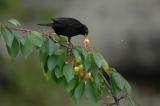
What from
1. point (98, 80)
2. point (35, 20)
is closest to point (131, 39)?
point (35, 20)

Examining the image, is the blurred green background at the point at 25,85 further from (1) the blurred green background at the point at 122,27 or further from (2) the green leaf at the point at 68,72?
(2) the green leaf at the point at 68,72

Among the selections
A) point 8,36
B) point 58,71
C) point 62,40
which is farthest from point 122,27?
point 8,36

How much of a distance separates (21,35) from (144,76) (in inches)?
215

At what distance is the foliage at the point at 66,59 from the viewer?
287cm

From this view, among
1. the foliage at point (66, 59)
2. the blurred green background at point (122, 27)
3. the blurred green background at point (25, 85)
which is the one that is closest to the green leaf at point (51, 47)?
the foliage at point (66, 59)

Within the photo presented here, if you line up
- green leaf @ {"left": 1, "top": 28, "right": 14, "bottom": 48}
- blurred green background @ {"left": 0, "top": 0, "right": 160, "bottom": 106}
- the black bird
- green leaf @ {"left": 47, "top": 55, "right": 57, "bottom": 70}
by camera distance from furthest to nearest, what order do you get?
blurred green background @ {"left": 0, "top": 0, "right": 160, "bottom": 106} → the black bird → green leaf @ {"left": 47, "top": 55, "right": 57, "bottom": 70} → green leaf @ {"left": 1, "top": 28, "right": 14, "bottom": 48}

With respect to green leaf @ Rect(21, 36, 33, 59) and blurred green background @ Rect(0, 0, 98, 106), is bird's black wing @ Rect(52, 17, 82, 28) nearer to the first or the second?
green leaf @ Rect(21, 36, 33, 59)

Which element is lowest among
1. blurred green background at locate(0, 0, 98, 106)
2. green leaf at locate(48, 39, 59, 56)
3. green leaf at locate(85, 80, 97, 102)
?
blurred green background at locate(0, 0, 98, 106)

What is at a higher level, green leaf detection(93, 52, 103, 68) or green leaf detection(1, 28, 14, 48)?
green leaf detection(1, 28, 14, 48)

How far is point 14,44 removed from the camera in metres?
2.90

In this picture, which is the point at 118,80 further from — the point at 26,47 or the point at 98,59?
the point at 26,47

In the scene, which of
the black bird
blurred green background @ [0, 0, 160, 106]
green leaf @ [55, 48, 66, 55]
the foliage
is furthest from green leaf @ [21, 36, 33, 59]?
blurred green background @ [0, 0, 160, 106]

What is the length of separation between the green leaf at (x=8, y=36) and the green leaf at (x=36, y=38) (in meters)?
0.09

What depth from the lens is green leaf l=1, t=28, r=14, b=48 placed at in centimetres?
280
